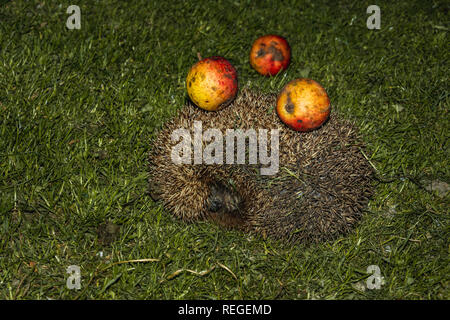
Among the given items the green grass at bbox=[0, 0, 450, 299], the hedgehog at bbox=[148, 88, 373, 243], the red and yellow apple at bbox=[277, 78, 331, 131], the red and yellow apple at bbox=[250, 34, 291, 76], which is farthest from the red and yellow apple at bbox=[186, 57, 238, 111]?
the red and yellow apple at bbox=[250, 34, 291, 76]

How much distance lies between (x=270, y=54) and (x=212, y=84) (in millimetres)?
1709

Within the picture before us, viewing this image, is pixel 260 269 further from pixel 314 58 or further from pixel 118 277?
pixel 314 58

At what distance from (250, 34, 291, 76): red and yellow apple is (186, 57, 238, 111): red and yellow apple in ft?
4.79

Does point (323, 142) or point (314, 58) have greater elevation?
point (314, 58)

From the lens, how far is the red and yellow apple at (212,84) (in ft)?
14.1

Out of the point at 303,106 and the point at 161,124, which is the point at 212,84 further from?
the point at 161,124

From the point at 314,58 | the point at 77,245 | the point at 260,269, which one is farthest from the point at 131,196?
the point at 314,58

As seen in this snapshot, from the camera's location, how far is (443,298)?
13.6ft

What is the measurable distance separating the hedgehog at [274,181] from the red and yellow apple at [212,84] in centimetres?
11

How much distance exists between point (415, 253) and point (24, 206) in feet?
11.9

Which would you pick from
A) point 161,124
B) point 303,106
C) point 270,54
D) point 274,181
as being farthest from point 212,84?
point 270,54

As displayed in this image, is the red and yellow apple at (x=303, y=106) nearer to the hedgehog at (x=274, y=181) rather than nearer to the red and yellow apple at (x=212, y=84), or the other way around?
the hedgehog at (x=274, y=181)
